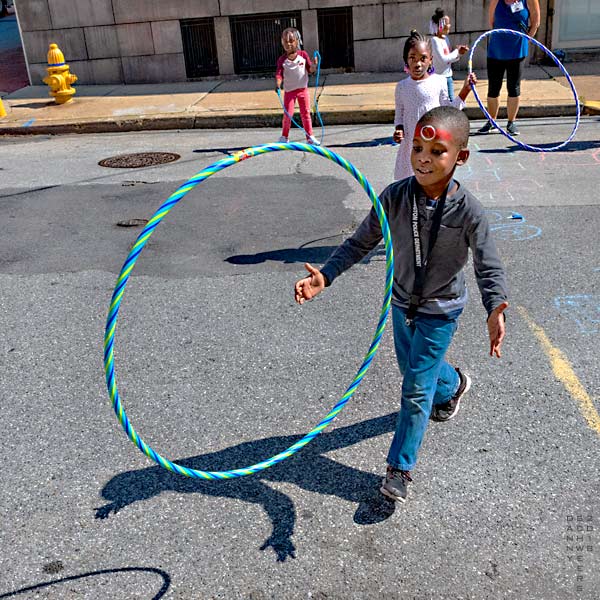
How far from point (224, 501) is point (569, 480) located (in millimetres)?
1602

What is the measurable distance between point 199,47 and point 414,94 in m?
11.2

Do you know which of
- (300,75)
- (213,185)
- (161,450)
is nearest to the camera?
(161,450)

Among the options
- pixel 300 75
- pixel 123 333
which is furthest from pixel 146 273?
pixel 300 75

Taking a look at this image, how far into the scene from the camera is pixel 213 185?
8.91 m

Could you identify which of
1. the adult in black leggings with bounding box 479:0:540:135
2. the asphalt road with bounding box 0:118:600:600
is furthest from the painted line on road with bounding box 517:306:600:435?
the adult in black leggings with bounding box 479:0:540:135

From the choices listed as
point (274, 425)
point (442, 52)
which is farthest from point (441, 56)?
point (274, 425)

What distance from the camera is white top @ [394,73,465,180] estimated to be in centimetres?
588

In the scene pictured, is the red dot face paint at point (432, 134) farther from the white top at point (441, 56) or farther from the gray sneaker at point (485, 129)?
the gray sneaker at point (485, 129)

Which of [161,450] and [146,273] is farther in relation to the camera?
[146,273]

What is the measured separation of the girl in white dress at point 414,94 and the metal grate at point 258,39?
10.3 metres

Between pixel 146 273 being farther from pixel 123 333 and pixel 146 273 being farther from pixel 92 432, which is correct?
pixel 92 432

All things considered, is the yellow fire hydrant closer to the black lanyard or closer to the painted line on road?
the painted line on road

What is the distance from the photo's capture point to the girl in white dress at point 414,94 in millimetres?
5828

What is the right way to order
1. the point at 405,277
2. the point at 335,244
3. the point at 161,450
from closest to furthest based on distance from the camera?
1. the point at 405,277
2. the point at 161,450
3. the point at 335,244
